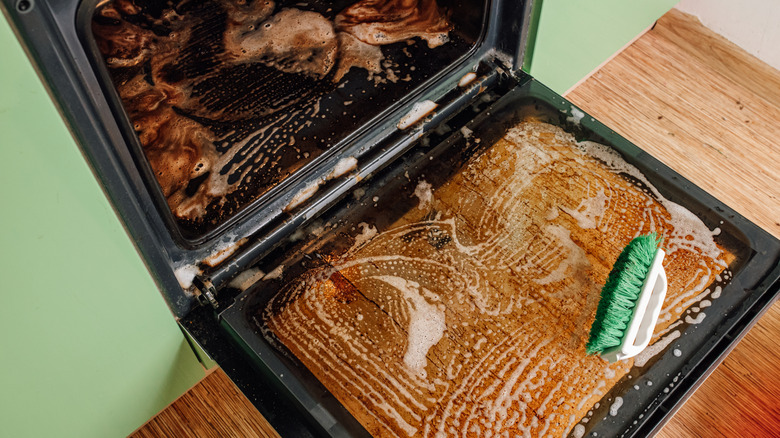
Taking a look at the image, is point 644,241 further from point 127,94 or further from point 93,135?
point 127,94

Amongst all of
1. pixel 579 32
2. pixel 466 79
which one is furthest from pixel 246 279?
pixel 579 32

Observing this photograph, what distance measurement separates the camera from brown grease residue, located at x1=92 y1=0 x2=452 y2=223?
0.89 metres

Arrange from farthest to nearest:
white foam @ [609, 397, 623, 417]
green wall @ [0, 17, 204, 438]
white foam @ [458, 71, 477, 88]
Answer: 1. white foam @ [458, 71, 477, 88]
2. white foam @ [609, 397, 623, 417]
3. green wall @ [0, 17, 204, 438]

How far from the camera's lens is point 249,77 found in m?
1.00

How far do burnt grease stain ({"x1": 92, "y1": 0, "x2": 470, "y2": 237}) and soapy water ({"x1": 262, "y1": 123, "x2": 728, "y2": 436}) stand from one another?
0.17m

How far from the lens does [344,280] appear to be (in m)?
0.81

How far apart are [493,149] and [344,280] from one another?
31cm

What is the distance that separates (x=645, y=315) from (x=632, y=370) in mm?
69

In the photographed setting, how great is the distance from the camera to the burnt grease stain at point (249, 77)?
89cm

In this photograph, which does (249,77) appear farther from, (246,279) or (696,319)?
(696,319)

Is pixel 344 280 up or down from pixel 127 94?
down

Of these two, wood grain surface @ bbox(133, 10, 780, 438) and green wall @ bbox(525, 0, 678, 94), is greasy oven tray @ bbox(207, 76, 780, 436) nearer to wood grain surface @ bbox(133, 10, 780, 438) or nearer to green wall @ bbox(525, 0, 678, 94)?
green wall @ bbox(525, 0, 678, 94)

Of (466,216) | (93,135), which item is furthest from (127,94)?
(466,216)

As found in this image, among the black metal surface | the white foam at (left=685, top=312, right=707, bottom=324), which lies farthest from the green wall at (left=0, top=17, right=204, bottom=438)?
the white foam at (left=685, top=312, right=707, bottom=324)
